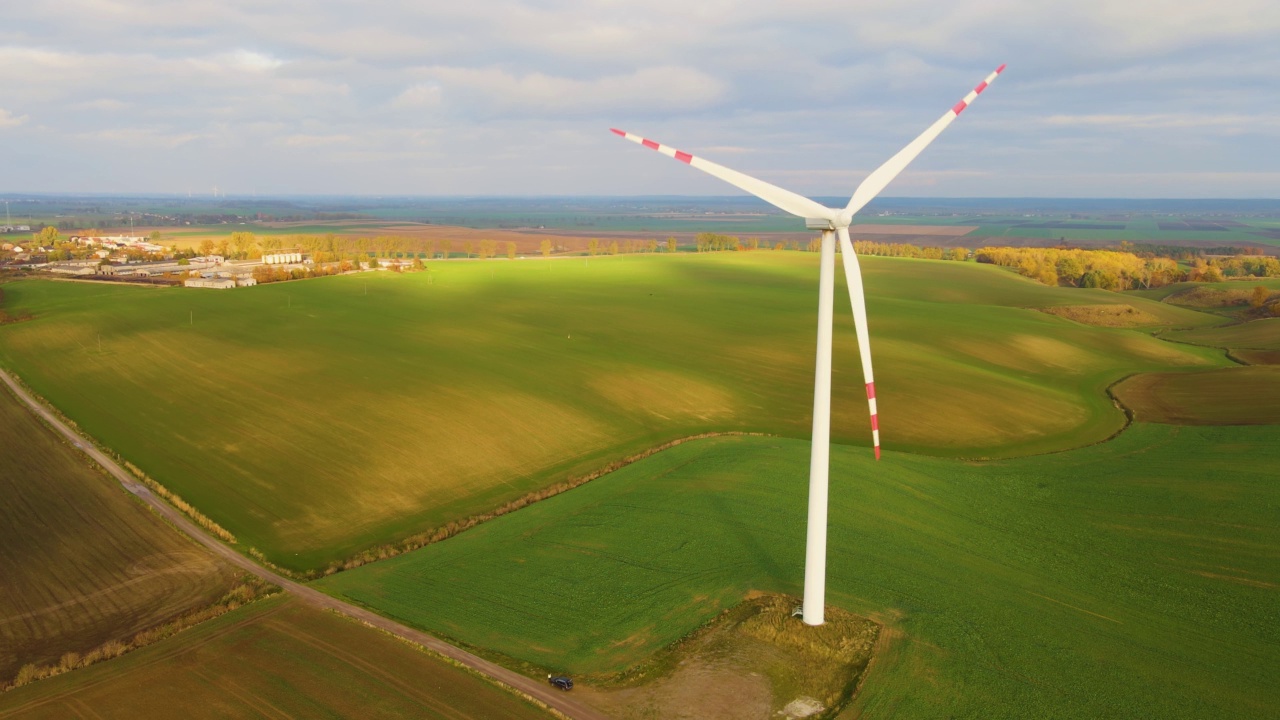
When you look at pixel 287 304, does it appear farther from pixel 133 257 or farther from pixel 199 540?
pixel 133 257

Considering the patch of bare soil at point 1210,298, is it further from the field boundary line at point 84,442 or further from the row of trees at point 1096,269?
the field boundary line at point 84,442

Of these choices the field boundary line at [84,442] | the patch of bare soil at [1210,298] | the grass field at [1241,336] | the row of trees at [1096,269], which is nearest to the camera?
the field boundary line at [84,442]

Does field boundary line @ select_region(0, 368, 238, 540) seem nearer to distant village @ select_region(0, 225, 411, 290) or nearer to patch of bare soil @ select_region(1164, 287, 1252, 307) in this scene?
distant village @ select_region(0, 225, 411, 290)

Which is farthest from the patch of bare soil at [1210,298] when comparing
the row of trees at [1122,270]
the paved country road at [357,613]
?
the paved country road at [357,613]

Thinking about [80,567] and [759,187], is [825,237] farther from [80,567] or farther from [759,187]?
[80,567]

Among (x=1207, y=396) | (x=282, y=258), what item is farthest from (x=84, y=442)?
(x=282, y=258)

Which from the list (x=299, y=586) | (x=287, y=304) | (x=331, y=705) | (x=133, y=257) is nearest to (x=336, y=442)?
(x=299, y=586)
